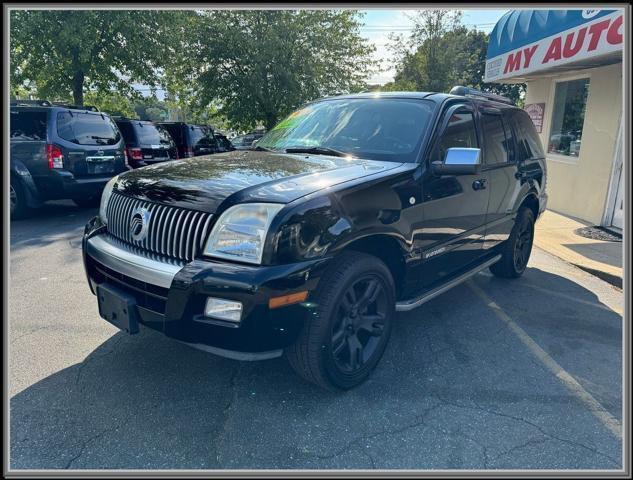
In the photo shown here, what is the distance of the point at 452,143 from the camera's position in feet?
12.2

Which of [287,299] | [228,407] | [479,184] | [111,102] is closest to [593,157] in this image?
[479,184]

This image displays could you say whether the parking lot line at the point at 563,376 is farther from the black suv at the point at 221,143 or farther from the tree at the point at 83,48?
the tree at the point at 83,48

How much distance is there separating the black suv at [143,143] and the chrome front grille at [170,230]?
7326mm

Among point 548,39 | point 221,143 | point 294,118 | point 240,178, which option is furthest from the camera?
point 221,143

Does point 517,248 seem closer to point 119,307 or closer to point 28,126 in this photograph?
point 119,307

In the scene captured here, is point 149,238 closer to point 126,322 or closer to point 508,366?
point 126,322

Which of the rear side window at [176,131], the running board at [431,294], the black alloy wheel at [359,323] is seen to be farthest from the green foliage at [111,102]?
Result: the black alloy wheel at [359,323]

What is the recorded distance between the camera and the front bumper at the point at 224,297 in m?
2.35

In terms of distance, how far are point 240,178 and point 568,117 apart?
9027 mm

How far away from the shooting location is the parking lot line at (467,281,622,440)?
2.78 metres

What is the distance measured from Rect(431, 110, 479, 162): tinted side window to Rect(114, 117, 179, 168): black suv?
757 cm

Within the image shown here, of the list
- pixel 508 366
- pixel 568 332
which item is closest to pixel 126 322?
pixel 508 366

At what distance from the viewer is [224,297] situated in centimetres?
236

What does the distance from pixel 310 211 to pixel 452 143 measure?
5.88ft
